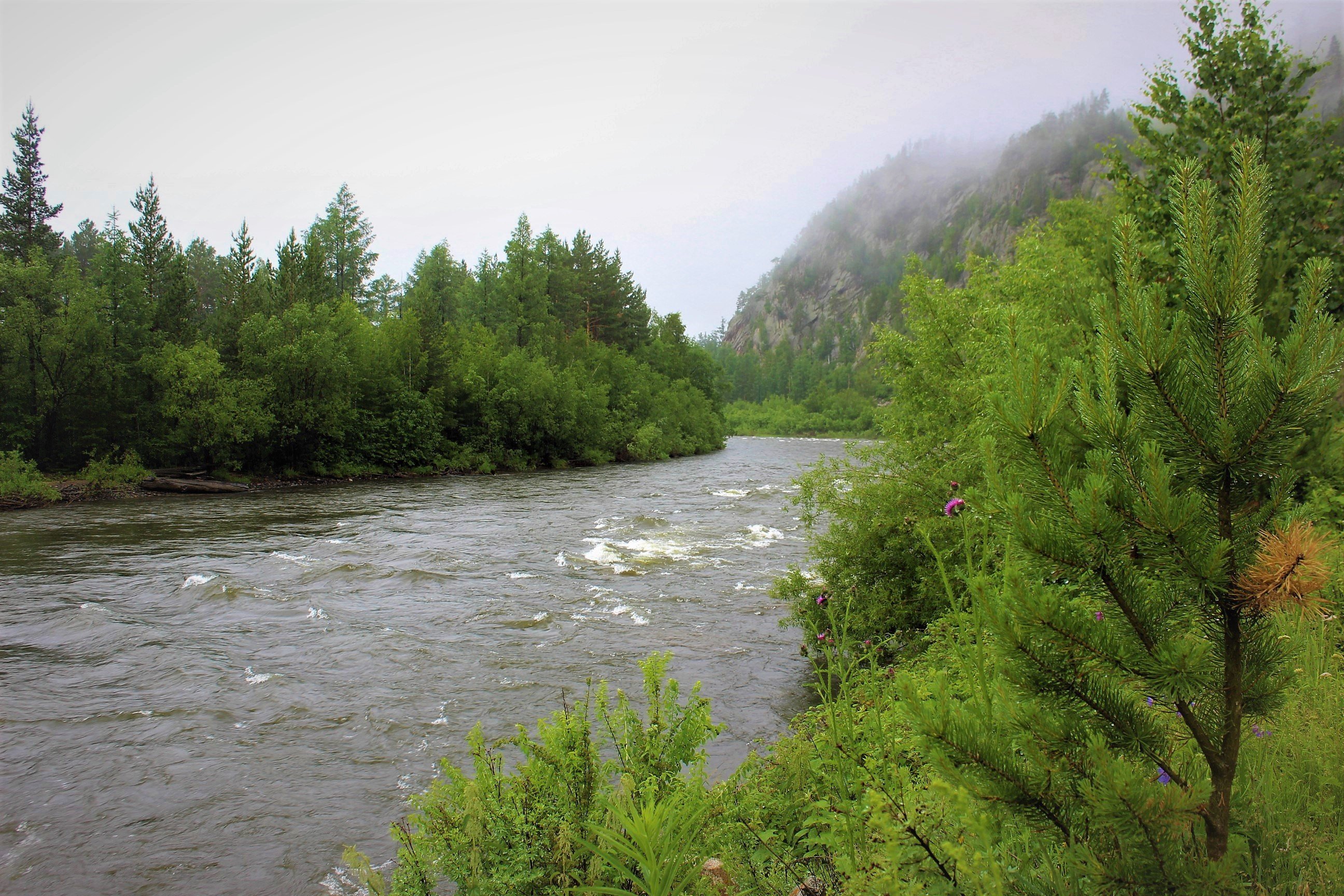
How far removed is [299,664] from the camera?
29.8ft

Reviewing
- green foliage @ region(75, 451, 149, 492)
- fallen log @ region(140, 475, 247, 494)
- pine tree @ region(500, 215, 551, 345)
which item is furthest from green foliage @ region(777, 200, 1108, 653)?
pine tree @ region(500, 215, 551, 345)

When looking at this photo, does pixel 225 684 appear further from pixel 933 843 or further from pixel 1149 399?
pixel 1149 399

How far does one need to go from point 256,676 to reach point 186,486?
76.5 ft

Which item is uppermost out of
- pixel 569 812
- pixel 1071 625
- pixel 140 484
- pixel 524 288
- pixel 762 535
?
pixel 524 288

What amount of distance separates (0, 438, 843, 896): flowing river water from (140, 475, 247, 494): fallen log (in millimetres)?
7767

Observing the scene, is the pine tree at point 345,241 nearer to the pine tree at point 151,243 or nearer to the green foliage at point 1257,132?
the pine tree at point 151,243

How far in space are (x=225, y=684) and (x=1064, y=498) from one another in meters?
9.32

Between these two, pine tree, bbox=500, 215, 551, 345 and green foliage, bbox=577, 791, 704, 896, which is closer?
green foliage, bbox=577, 791, 704, 896

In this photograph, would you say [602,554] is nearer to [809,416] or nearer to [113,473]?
[113,473]

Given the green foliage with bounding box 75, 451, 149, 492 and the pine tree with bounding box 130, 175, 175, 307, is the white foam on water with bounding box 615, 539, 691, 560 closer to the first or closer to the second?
the green foliage with bounding box 75, 451, 149, 492

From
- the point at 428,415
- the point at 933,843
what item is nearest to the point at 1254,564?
the point at 933,843

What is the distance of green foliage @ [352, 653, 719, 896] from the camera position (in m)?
2.93

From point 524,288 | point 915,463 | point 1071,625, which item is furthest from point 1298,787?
point 524,288

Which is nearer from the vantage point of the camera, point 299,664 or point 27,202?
point 299,664
